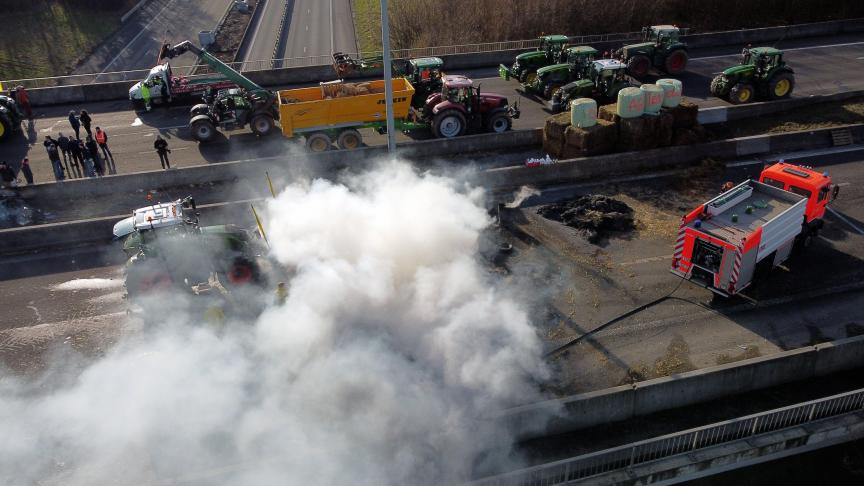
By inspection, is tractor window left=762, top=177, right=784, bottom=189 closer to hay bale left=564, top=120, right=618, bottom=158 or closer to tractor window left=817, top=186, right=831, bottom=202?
tractor window left=817, top=186, right=831, bottom=202

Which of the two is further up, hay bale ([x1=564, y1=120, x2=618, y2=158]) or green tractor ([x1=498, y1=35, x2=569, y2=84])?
green tractor ([x1=498, y1=35, x2=569, y2=84])

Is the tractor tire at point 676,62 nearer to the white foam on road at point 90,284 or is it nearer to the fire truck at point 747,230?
the fire truck at point 747,230

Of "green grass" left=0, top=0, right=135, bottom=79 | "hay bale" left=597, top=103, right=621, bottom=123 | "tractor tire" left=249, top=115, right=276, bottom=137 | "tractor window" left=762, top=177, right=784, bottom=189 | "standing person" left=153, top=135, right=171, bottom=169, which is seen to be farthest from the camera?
"green grass" left=0, top=0, right=135, bottom=79

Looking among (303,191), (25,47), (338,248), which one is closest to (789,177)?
(338,248)

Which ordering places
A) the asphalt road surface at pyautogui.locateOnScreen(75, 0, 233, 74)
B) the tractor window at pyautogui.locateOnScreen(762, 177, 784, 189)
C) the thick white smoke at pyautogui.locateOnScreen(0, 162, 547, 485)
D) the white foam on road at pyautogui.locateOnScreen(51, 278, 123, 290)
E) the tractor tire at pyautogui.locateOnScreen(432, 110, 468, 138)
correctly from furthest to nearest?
1. the asphalt road surface at pyautogui.locateOnScreen(75, 0, 233, 74)
2. the tractor tire at pyautogui.locateOnScreen(432, 110, 468, 138)
3. the tractor window at pyautogui.locateOnScreen(762, 177, 784, 189)
4. the white foam on road at pyautogui.locateOnScreen(51, 278, 123, 290)
5. the thick white smoke at pyautogui.locateOnScreen(0, 162, 547, 485)

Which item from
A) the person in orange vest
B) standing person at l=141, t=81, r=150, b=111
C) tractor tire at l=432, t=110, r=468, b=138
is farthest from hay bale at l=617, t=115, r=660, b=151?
standing person at l=141, t=81, r=150, b=111

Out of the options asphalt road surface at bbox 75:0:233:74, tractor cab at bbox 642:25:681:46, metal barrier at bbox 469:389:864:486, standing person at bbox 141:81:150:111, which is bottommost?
metal barrier at bbox 469:389:864:486

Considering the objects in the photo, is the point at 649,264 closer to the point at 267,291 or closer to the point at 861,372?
the point at 861,372

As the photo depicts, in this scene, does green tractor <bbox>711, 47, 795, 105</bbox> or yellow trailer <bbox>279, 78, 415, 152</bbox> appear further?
green tractor <bbox>711, 47, 795, 105</bbox>
